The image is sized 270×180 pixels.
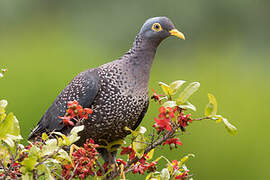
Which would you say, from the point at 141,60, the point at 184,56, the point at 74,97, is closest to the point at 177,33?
the point at 141,60

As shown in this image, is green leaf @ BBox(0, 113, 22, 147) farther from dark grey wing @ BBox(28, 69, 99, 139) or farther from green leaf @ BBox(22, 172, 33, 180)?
dark grey wing @ BBox(28, 69, 99, 139)

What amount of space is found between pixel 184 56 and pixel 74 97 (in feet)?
11.4

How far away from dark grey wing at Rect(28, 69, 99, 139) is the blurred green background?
86 cm

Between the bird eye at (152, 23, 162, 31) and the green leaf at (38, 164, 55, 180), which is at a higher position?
the bird eye at (152, 23, 162, 31)

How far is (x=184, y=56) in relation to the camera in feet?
18.7

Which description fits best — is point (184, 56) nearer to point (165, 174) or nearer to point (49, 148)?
point (165, 174)

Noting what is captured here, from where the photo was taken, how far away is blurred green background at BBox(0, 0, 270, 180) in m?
3.88

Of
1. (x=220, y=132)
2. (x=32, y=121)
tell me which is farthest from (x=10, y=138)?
(x=220, y=132)

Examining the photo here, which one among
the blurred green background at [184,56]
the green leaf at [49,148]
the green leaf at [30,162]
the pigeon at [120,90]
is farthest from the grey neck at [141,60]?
the blurred green background at [184,56]

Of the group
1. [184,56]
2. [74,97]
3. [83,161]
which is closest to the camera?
[83,161]

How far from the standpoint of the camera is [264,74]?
4.88 metres

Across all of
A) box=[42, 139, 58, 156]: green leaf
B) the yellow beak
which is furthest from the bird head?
box=[42, 139, 58, 156]: green leaf

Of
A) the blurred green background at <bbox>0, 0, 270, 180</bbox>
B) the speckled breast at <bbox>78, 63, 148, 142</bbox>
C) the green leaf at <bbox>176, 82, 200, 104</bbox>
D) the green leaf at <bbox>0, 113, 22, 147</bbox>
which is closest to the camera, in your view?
the green leaf at <bbox>0, 113, 22, 147</bbox>

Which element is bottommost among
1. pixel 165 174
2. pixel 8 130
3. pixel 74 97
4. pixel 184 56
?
pixel 184 56
